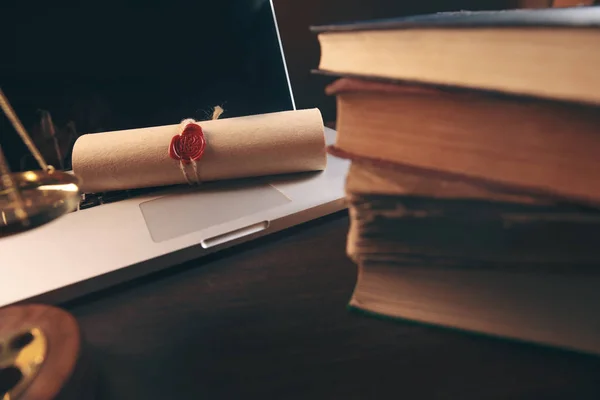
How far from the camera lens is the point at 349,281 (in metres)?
0.43

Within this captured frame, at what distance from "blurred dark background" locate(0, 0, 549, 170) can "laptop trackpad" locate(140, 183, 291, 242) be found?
0.20m

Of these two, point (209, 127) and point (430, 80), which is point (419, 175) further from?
point (209, 127)

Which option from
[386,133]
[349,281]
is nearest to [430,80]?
[386,133]

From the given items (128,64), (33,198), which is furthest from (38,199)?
(128,64)

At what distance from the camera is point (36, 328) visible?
334 millimetres

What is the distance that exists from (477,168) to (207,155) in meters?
0.36

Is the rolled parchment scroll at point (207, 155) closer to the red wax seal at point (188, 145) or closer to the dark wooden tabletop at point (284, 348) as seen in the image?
the red wax seal at point (188, 145)

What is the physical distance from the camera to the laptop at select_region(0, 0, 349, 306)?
45cm

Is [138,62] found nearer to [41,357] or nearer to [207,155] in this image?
[207,155]

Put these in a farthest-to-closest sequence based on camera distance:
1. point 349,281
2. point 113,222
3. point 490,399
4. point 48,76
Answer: point 48,76 → point 113,222 → point 349,281 → point 490,399

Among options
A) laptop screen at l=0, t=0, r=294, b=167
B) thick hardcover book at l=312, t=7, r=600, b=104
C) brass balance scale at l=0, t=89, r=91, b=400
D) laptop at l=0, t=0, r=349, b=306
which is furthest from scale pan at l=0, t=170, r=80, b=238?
laptop screen at l=0, t=0, r=294, b=167

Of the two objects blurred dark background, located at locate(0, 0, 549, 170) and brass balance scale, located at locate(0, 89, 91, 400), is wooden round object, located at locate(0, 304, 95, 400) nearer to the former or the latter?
brass balance scale, located at locate(0, 89, 91, 400)

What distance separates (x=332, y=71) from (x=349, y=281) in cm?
19

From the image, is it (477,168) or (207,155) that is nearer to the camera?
(477,168)
